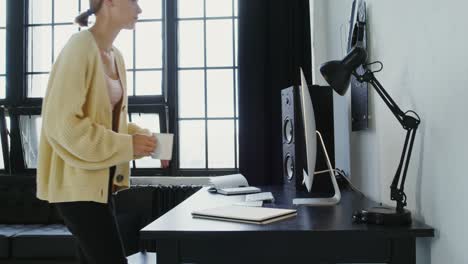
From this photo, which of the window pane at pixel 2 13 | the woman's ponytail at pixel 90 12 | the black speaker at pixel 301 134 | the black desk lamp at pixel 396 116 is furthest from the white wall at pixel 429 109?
the window pane at pixel 2 13

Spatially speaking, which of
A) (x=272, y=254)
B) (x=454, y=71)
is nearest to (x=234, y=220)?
(x=272, y=254)

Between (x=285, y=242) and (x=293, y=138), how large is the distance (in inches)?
39.4

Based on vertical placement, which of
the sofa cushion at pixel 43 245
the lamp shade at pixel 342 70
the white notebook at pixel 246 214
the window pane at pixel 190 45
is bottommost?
the sofa cushion at pixel 43 245

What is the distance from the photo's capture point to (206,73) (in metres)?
3.77

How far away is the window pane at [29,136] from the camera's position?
3.83m

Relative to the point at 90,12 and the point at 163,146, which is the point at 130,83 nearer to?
the point at 90,12

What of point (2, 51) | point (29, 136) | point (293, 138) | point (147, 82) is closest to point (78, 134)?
point (293, 138)

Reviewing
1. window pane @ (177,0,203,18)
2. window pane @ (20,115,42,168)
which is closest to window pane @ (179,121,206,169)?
window pane @ (177,0,203,18)

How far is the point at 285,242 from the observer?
1.15 meters

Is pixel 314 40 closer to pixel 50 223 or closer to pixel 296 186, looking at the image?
pixel 296 186

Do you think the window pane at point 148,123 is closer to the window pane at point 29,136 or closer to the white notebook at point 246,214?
the window pane at point 29,136

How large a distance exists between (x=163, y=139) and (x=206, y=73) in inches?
92.5

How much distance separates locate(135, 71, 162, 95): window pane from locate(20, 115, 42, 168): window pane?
959mm

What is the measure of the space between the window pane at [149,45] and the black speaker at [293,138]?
188 centimetres
